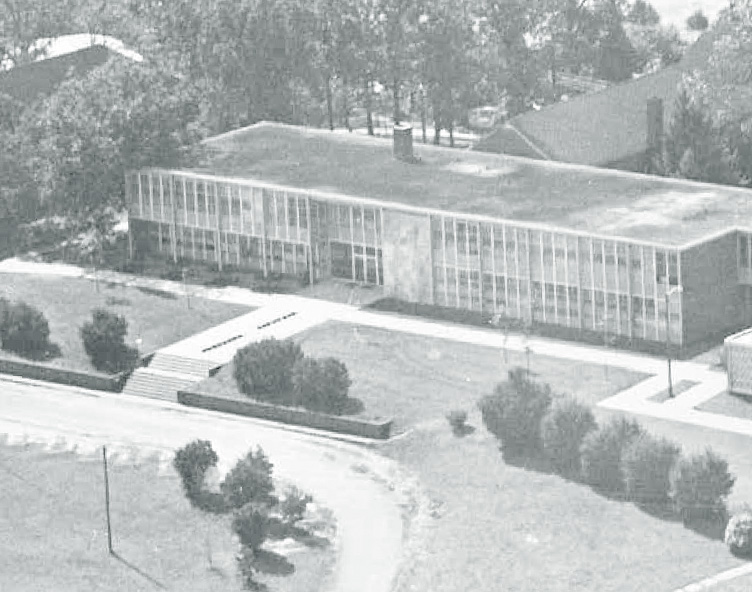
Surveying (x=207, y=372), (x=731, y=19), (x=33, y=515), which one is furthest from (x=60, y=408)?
(x=731, y=19)

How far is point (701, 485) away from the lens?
280ft

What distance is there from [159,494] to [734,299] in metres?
28.8

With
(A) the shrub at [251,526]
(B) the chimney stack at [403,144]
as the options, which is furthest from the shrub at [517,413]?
(B) the chimney stack at [403,144]

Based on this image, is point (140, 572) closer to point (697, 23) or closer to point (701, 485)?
point (701, 485)

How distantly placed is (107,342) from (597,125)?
3604 centimetres

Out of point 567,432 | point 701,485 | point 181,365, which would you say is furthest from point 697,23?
point 701,485

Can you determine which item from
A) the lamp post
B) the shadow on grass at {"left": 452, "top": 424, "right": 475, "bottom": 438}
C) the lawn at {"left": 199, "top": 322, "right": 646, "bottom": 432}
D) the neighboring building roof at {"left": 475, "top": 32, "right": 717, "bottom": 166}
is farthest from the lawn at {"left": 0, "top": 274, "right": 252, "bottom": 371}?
the neighboring building roof at {"left": 475, "top": 32, "right": 717, "bottom": 166}

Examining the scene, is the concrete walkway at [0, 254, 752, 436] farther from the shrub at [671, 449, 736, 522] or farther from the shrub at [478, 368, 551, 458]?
the shrub at [671, 449, 736, 522]

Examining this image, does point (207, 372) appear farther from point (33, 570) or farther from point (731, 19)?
point (731, 19)

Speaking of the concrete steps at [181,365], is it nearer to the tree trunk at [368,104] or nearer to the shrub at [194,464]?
the shrub at [194,464]

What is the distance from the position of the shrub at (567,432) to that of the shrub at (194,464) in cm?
1359

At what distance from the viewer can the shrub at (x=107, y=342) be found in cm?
10838

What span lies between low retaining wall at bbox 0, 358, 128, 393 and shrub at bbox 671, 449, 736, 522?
3159 cm

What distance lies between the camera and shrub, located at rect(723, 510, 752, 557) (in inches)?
3265
